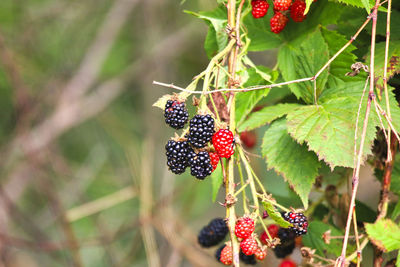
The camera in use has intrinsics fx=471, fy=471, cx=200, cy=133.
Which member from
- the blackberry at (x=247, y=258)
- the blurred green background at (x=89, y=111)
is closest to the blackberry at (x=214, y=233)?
the blackberry at (x=247, y=258)

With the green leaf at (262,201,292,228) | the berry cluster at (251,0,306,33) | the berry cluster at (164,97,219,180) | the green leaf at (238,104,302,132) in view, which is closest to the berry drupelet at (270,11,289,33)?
the berry cluster at (251,0,306,33)

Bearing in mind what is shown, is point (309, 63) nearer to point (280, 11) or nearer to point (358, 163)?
point (280, 11)

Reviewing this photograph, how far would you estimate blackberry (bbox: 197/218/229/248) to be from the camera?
154 cm

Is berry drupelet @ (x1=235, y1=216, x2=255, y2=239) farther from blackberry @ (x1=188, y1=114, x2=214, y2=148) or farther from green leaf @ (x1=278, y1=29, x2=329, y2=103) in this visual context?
green leaf @ (x1=278, y1=29, x2=329, y2=103)

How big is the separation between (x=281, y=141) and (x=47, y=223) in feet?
13.2

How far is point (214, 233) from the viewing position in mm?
1539

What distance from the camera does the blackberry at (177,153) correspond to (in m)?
1.08

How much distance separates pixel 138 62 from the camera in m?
4.41

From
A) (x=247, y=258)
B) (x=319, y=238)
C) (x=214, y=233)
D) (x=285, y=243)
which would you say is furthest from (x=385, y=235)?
(x=214, y=233)

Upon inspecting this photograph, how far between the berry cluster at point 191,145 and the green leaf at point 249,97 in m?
0.26

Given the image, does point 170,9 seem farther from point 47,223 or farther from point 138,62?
point 47,223

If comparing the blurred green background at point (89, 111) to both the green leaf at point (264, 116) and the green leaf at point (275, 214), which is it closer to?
the green leaf at point (264, 116)

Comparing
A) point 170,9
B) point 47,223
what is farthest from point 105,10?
point 47,223

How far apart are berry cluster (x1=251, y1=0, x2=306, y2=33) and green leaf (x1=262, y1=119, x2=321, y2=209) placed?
0.28 m
